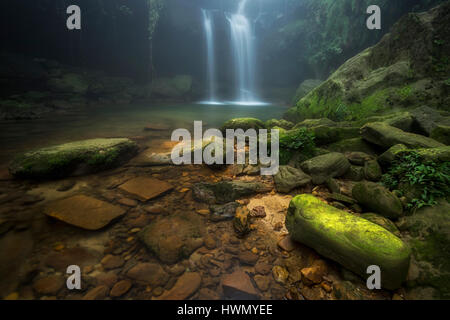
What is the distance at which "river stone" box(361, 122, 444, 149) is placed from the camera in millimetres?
3219

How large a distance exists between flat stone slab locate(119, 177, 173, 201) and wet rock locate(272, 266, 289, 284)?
2288mm

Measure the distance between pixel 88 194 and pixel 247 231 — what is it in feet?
9.19

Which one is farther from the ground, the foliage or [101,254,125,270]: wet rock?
the foliage

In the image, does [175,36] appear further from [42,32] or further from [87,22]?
[42,32]

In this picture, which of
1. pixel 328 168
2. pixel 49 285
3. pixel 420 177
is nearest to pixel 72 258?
pixel 49 285

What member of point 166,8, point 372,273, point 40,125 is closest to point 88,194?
point 372,273

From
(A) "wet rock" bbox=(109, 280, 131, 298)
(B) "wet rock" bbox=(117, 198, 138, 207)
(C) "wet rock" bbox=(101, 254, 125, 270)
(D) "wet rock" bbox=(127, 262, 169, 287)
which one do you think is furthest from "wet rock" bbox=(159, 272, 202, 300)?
(B) "wet rock" bbox=(117, 198, 138, 207)

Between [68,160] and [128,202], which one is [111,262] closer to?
[128,202]

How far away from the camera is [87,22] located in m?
16.9

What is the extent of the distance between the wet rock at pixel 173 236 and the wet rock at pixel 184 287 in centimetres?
26

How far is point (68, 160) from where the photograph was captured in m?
3.76

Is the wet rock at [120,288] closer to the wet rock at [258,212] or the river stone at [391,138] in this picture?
the wet rock at [258,212]

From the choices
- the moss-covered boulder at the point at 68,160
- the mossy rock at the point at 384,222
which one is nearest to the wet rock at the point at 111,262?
the moss-covered boulder at the point at 68,160

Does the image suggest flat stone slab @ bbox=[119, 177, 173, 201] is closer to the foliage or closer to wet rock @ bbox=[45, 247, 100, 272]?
wet rock @ bbox=[45, 247, 100, 272]
